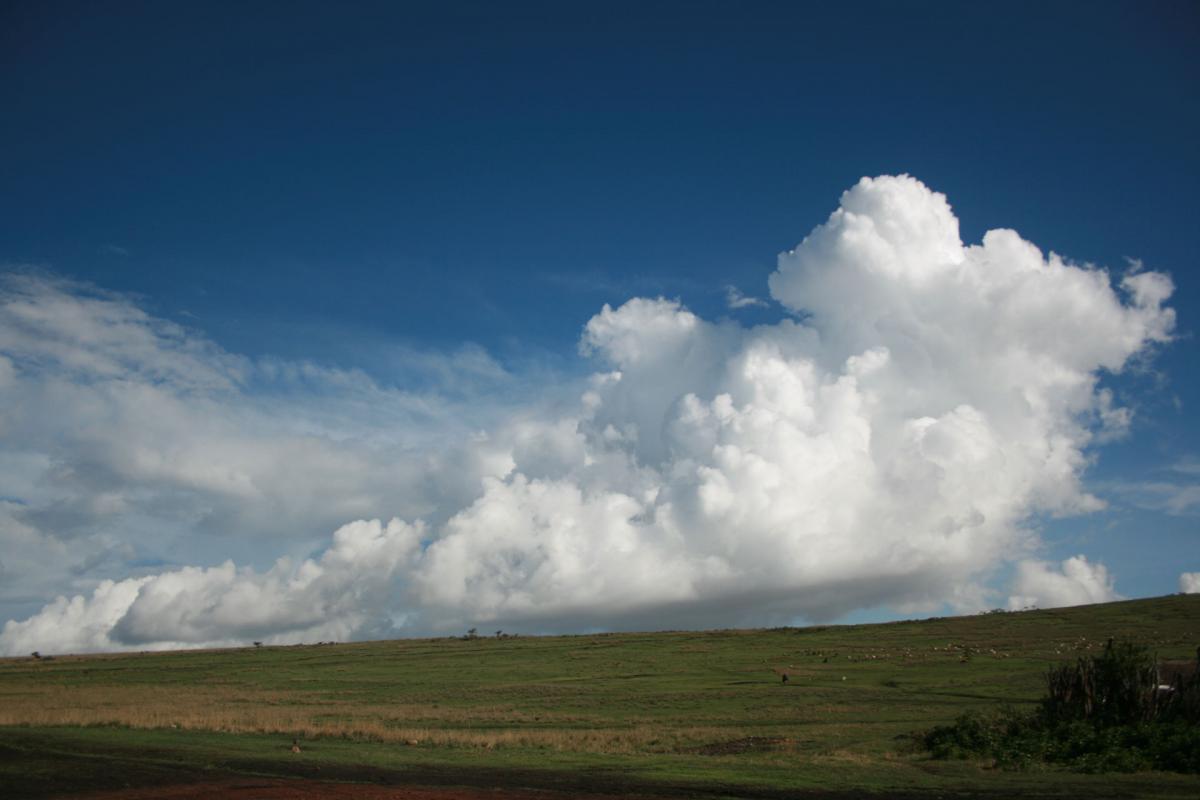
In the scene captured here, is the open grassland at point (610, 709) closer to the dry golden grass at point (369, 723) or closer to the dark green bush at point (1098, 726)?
the dry golden grass at point (369, 723)

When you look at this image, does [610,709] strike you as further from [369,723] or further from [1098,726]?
[1098,726]

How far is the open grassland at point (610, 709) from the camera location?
28250mm

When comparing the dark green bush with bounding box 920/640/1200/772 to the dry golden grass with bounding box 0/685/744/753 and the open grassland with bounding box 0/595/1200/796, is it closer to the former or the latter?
the open grassland with bounding box 0/595/1200/796

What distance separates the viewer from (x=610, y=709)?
5581cm

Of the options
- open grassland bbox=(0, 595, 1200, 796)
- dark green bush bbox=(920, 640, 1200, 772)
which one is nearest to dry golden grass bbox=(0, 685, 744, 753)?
open grassland bbox=(0, 595, 1200, 796)

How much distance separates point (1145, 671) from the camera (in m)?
34.1

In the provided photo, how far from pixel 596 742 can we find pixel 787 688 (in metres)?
Answer: 28.4

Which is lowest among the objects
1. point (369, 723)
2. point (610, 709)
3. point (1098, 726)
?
A: point (610, 709)

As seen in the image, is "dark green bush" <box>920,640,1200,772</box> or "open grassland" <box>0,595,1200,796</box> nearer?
"open grassland" <box>0,595,1200,796</box>

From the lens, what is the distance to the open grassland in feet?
92.7

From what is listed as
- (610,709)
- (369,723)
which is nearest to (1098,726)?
(610,709)

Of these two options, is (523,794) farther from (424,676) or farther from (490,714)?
(424,676)

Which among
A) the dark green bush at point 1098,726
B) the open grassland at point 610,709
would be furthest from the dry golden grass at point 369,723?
the dark green bush at point 1098,726

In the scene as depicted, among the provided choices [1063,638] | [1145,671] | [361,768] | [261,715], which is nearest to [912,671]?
[1063,638]
